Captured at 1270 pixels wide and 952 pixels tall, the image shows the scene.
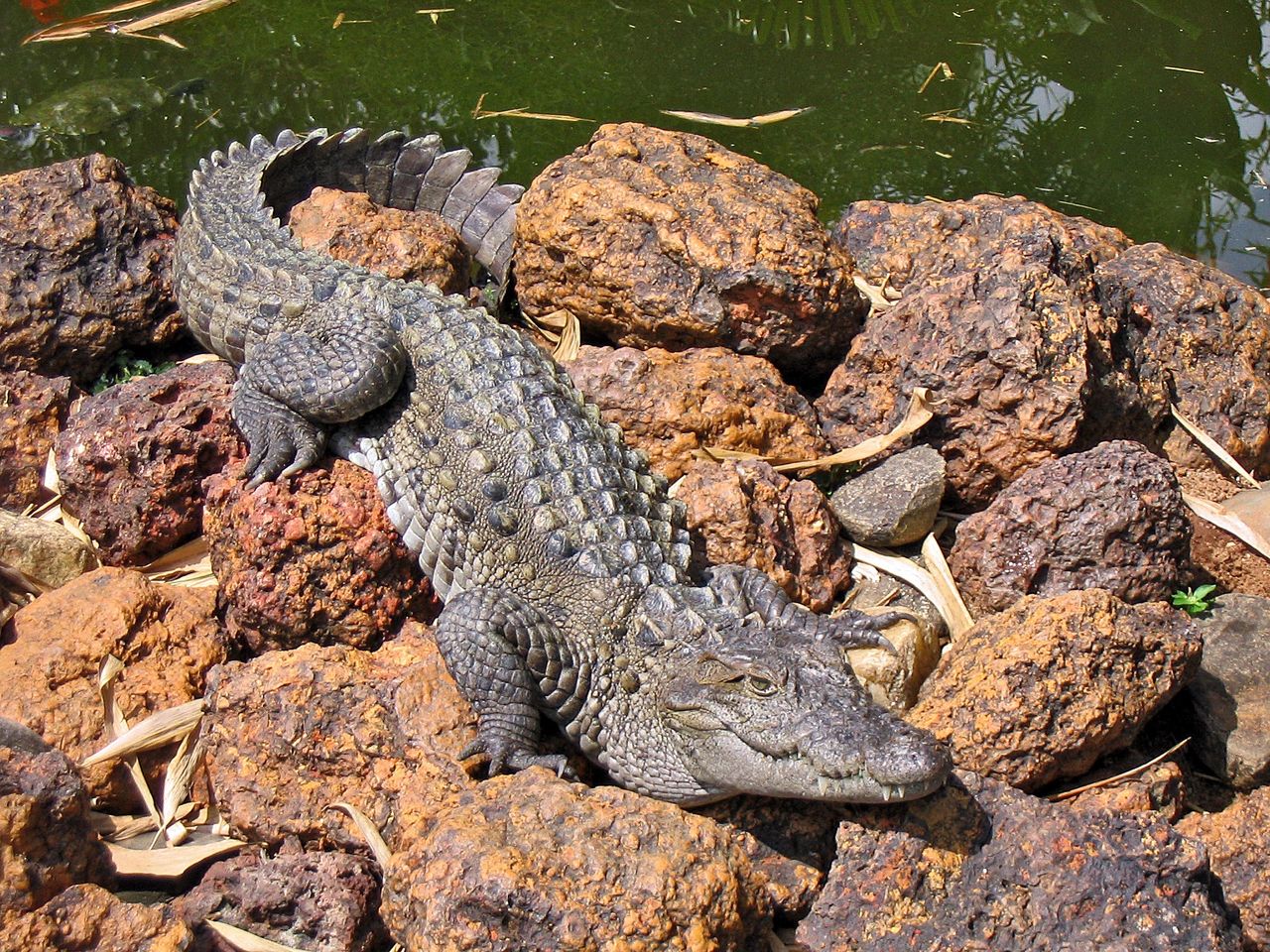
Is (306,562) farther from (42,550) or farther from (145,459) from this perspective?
(42,550)

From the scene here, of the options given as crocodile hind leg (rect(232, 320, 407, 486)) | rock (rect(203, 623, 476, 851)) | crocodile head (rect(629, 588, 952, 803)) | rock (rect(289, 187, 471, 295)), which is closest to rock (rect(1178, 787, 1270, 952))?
crocodile head (rect(629, 588, 952, 803))

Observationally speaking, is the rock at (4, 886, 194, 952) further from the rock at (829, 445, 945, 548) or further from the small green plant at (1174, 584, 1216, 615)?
the small green plant at (1174, 584, 1216, 615)

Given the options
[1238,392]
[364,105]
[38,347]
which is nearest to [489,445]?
[38,347]

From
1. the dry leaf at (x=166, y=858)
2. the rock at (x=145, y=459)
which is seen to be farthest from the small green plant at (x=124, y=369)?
the dry leaf at (x=166, y=858)

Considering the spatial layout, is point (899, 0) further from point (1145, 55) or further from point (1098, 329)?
point (1098, 329)

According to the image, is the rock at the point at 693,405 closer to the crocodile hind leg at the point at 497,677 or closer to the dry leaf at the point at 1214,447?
the crocodile hind leg at the point at 497,677

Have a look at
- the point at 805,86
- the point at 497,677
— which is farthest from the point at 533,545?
the point at 805,86
